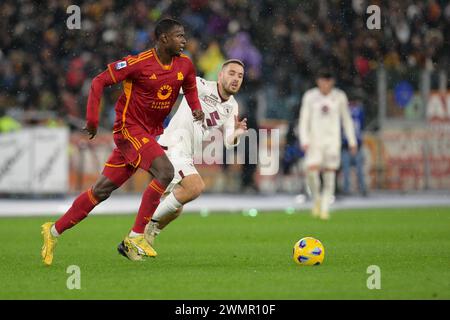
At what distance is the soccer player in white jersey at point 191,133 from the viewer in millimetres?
10844

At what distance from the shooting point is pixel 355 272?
9188mm

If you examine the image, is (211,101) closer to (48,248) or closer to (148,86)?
(148,86)

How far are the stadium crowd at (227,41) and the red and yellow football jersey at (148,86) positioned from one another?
1332 centimetres

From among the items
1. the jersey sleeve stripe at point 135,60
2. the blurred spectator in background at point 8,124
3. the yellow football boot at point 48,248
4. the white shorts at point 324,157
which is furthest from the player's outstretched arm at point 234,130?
the blurred spectator in background at point 8,124

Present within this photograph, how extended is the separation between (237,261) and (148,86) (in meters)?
1.89

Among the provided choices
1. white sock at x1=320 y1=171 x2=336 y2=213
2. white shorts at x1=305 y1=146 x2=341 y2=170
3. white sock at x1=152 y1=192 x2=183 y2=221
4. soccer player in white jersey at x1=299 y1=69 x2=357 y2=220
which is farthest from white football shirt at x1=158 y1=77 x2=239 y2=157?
white shorts at x1=305 y1=146 x2=341 y2=170

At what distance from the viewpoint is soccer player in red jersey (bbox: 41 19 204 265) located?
9.82 meters

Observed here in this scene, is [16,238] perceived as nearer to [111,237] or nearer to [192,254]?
[111,237]

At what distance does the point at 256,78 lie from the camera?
22844 millimetres

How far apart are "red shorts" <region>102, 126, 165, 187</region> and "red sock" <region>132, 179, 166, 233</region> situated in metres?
0.28

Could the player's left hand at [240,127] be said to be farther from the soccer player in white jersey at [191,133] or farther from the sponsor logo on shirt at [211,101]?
the sponsor logo on shirt at [211,101]
